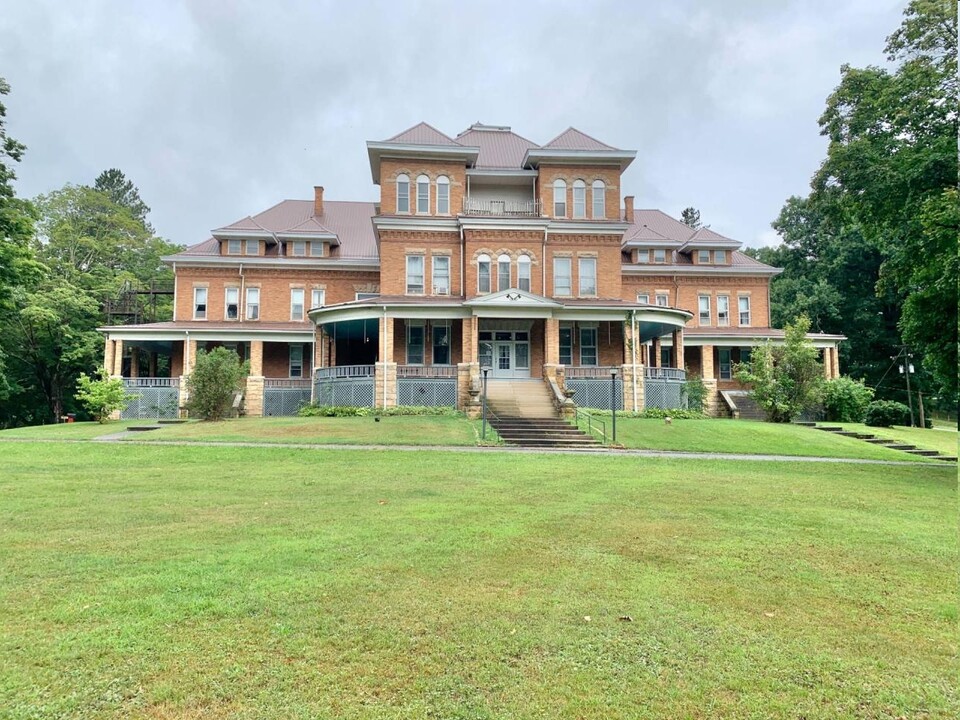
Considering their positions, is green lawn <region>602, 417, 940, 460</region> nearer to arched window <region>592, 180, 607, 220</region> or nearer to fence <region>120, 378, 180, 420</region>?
arched window <region>592, 180, 607, 220</region>

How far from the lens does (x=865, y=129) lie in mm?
16703

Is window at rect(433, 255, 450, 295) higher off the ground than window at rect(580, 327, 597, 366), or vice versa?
window at rect(433, 255, 450, 295)

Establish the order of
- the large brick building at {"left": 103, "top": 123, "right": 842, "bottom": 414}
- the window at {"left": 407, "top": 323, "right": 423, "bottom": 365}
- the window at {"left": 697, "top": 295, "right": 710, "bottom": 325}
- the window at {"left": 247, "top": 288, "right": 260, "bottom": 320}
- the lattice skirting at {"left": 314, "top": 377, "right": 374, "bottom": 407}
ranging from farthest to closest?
the window at {"left": 697, "top": 295, "right": 710, "bottom": 325} < the window at {"left": 247, "top": 288, "right": 260, "bottom": 320} < the window at {"left": 407, "top": 323, "right": 423, "bottom": 365} < the large brick building at {"left": 103, "top": 123, "right": 842, "bottom": 414} < the lattice skirting at {"left": 314, "top": 377, "right": 374, "bottom": 407}

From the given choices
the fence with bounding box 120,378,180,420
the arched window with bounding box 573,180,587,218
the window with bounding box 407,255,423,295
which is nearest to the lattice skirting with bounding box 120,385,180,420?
the fence with bounding box 120,378,180,420

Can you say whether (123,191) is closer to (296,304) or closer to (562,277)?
(296,304)

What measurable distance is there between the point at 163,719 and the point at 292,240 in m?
34.6

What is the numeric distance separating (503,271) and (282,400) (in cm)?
1317

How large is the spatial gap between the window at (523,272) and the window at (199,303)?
60.0 feet

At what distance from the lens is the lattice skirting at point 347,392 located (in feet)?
84.4

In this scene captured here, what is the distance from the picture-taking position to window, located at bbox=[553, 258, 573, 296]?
1180 inches

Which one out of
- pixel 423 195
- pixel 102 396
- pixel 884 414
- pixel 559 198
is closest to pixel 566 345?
pixel 559 198

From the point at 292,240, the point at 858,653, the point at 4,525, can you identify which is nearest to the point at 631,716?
the point at 858,653

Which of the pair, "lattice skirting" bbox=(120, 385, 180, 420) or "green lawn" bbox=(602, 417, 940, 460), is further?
"lattice skirting" bbox=(120, 385, 180, 420)

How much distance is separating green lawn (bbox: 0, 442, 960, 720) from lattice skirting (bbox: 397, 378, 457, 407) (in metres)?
16.2
